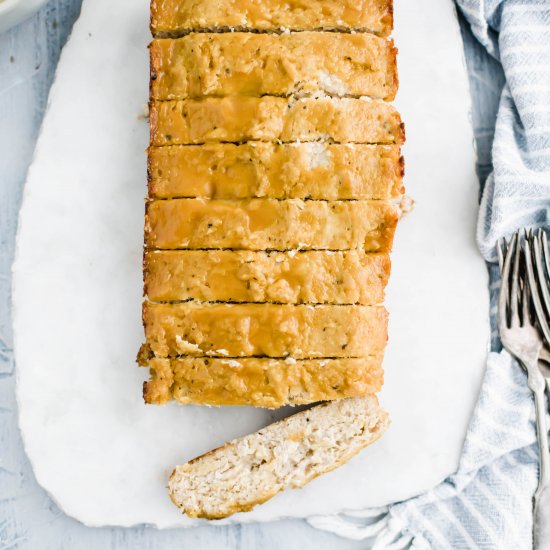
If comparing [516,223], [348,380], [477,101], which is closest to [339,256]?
[348,380]

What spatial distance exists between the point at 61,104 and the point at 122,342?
1430mm

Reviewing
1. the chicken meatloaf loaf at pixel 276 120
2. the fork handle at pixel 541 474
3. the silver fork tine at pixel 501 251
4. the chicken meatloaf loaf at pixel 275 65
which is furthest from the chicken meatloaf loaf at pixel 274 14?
the fork handle at pixel 541 474

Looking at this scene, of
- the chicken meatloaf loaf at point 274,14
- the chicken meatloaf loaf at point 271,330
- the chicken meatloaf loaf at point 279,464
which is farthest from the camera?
the chicken meatloaf loaf at point 279,464

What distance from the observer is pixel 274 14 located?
3.83 meters

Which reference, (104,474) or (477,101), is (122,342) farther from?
(477,101)

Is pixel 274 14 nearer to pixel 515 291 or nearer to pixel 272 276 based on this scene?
pixel 272 276

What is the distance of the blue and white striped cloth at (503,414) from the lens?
4.04 meters

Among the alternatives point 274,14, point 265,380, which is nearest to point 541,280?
point 265,380

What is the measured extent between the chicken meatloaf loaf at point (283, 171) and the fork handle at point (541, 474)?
1352 mm

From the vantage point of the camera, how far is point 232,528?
4.16 m

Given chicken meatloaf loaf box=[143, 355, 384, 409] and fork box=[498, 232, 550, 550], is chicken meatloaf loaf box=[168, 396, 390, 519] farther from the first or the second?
fork box=[498, 232, 550, 550]

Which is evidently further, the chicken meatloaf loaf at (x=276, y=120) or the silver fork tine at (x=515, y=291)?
the silver fork tine at (x=515, y=291)

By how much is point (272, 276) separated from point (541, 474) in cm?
188

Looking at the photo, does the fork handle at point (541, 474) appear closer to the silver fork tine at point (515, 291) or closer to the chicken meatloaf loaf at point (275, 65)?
the silver fork tine at point (515, 291)
